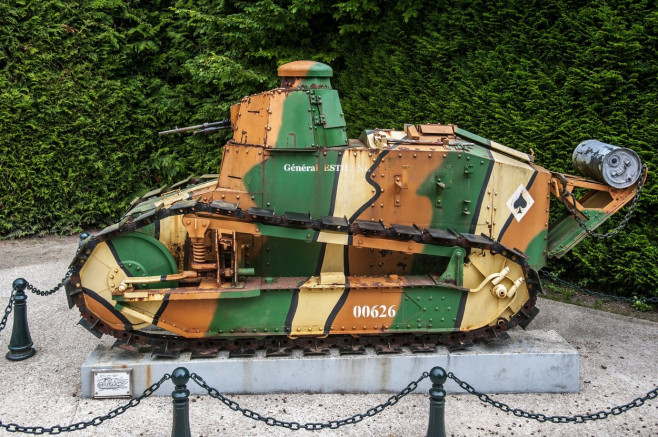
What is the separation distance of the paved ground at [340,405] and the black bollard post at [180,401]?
943mm

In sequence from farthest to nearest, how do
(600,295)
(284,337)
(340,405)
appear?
(600,295) → (284,337) → (340,405)

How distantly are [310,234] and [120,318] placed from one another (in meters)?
2.18

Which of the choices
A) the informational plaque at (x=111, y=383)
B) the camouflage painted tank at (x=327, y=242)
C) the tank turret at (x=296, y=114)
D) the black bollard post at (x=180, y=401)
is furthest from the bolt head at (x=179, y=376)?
the tank turret at (x=296, y=114)

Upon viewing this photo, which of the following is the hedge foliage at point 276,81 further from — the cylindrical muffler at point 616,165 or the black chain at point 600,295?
the cylindrical muffler at point 616,165

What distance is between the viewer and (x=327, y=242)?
6.55 meters

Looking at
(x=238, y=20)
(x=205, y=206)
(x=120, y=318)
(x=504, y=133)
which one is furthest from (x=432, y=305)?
(x=238, y=20)

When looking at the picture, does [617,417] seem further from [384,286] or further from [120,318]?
[120,318]

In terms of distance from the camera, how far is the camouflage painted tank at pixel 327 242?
647cm

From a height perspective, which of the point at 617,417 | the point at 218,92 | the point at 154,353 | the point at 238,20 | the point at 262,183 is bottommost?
the point at 617,417

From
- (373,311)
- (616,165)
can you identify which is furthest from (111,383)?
(616,165)

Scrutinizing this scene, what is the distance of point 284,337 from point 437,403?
7.59ft

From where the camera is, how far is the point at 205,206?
246 inches

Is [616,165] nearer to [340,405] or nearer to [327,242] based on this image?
[327,242]

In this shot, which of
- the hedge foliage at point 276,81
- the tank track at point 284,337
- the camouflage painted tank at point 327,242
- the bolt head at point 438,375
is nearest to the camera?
the bolt head at point 438,375
